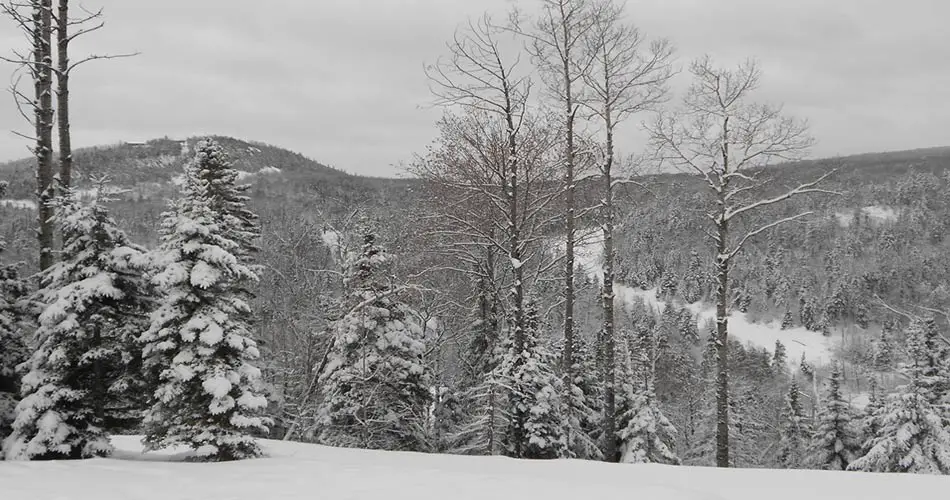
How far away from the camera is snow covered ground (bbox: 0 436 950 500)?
608 cm

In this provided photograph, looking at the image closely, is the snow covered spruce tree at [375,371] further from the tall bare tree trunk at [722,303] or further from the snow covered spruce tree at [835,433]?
the snow covered spruce tree at [835,433]

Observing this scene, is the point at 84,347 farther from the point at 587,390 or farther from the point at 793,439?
the point at 793,439

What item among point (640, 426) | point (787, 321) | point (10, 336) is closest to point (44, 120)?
point (10, 336)

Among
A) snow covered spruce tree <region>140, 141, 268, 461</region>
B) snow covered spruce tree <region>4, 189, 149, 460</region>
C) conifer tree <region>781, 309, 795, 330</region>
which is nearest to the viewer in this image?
snow covered spruce tree <region>4, 189, 149, 460</region>

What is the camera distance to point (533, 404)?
1437cm

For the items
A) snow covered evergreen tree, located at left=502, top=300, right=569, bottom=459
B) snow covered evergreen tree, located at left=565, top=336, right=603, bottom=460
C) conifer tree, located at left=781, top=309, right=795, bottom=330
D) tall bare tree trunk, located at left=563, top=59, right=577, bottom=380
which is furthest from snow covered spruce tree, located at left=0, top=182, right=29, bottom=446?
conifer tree, located at left=781, top=309, right=795, bottom=330

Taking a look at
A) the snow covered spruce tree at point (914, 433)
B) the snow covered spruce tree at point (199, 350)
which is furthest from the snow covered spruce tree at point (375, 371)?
the snow covered spruce tree at point (914, 433)

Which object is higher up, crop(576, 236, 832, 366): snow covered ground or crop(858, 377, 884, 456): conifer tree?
crop(858, 377, 884, 456): conifer tree

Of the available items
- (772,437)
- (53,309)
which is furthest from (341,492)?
(772,437)

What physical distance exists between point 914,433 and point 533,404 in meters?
13.7

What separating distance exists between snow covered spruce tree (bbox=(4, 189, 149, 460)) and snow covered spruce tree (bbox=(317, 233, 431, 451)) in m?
7.46

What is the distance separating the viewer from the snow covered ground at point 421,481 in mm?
6082

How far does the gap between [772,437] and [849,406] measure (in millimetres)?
33409

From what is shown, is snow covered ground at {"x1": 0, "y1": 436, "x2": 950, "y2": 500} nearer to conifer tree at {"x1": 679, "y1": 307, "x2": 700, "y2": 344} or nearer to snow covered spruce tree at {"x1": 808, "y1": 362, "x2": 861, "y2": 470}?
snow covered spruce tree at {"x1": 808, "y1": 362, "x2": 861, "y2": 470}
